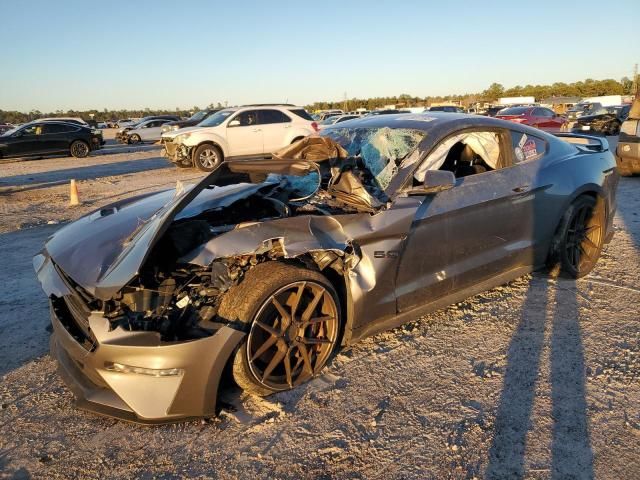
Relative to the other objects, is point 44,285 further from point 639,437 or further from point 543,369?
point 639,437

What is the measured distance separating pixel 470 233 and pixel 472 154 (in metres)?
0.89

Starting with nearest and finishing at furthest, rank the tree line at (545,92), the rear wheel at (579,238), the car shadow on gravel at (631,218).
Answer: the rear wheel at (579,238) → the car shadow on gravel at (631,218) → the tree line at (545,92)

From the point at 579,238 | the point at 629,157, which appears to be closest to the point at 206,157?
the point at 629,157

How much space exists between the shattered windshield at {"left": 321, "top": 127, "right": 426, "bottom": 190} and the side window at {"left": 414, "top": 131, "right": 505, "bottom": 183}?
313 millimetres

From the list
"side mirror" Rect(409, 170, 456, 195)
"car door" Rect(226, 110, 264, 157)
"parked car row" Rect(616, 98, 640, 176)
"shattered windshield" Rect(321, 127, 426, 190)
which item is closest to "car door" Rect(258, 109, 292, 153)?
"car door" Rect(226, 110, 264, 157)

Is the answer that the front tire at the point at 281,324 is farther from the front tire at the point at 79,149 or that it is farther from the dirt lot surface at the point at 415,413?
the front tire at the point at 79,149

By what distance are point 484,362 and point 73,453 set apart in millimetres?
2521

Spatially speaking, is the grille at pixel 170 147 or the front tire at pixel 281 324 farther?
the grille at pixel 170 147

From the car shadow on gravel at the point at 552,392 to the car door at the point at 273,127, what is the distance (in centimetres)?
1120

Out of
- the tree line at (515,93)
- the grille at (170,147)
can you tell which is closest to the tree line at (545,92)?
the tree line at (515,93)

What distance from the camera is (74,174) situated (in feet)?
46.9

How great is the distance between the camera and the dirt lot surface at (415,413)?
2.41 metres

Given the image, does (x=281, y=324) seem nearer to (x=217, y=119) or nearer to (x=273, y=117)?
(x=217, y=119)

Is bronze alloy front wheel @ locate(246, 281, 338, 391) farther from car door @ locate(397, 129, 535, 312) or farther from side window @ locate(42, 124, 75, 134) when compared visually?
side window @ locate(42, 124, 75, 134)
